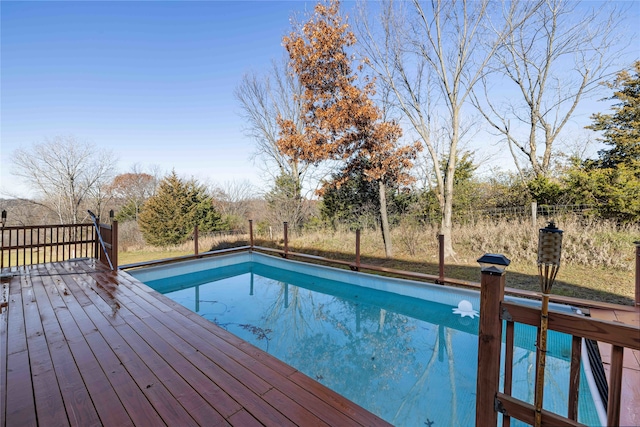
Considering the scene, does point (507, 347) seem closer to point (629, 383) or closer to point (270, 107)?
point (629, 383)

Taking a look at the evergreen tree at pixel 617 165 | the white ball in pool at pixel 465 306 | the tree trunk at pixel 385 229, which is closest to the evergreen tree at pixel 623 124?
the evergreen tree at pixel 617 165

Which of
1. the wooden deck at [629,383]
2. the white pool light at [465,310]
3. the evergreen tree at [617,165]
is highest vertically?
the evergreen tree at [617,165]

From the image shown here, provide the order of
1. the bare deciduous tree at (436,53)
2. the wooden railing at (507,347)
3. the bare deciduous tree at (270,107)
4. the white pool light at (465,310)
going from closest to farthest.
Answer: the wooden railing at (507,347) < the white pool light at (465,310) < the bare deciduous tree at (436,53) < the bare deciduous tree at (270,107)

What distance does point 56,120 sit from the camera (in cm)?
1155

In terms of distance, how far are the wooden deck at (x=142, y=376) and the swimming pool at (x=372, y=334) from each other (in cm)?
110

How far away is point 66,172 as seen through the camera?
1366 centimetres

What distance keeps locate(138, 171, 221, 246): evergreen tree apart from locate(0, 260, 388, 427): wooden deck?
9752 mm

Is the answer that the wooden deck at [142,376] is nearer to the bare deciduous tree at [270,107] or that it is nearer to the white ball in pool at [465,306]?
the white ball in pool at [465,306]

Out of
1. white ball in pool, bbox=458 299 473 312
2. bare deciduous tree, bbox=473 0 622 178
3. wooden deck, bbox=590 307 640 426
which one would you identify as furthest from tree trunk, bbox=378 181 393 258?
wooden deck, bbox=590 307 640 426

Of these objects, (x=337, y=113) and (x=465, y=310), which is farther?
(x=337, y=113)

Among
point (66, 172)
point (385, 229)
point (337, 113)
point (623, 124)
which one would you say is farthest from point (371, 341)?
point (66, 172)

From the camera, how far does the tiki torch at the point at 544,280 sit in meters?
1.07

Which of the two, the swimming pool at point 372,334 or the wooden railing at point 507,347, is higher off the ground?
the wooden railing at point 507,347

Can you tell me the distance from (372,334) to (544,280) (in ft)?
9.99
